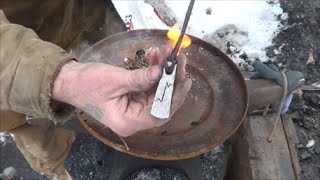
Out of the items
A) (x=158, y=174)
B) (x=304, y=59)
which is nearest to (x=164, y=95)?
(x=158, y=174)

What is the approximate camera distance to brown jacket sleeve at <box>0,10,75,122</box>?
1577 mm

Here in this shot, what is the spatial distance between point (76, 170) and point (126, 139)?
1.44 m

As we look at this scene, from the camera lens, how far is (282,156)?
2.31 meters

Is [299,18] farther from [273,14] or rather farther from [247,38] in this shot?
[247,38]

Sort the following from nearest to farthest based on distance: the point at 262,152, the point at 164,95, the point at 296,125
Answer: the point at 164,95 < the point at 262,152 < the point at 296,125

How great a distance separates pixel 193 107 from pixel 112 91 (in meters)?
0.65

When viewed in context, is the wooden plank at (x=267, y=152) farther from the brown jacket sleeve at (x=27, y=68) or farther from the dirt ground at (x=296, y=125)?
the brown jacket sleeve at (x=27, y=68)

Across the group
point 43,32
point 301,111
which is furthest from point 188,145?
point 301,111

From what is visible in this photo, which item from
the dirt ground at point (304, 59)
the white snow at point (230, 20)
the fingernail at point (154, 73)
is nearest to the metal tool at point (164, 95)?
the fingernail at point (154, 73)

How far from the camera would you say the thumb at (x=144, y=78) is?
1.46m

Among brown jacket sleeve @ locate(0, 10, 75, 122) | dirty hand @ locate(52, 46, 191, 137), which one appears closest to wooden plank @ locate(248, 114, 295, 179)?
dirty hand @ locate(52, 46, 191, 137)

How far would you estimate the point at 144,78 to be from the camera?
147cm

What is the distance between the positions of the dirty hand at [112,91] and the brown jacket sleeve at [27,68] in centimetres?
5

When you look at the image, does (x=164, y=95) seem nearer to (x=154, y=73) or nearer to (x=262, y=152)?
(x=154, y=73)
